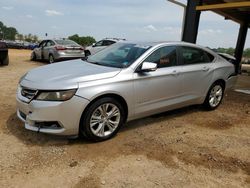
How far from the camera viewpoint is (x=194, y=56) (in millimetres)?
5863

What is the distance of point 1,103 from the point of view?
242 inches

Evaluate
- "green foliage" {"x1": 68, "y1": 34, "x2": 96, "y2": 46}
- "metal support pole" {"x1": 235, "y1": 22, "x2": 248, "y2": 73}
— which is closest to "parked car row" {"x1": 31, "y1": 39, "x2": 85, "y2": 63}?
"metal support pole" {"x1": 235, "y1": 22, "x2": 248, "y2": 73}

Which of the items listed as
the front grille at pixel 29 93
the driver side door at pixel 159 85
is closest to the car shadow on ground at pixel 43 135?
the driver side door at pixel 159 85

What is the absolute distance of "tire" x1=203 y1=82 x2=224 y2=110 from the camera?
20.5 feet

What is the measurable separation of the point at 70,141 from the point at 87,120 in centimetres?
49

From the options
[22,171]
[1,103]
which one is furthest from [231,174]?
[1,103]

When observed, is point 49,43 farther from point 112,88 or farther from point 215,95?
point 112,88

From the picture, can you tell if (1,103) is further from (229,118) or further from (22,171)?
(229,118)

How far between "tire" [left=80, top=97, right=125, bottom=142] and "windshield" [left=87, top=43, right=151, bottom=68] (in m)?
0.74

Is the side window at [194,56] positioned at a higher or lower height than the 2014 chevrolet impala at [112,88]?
higher

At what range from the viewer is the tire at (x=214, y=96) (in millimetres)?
6247

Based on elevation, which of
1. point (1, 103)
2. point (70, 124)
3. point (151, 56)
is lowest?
point (1, 103)

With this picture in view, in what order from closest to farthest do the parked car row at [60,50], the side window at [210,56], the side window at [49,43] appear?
the side window at [210,56] → the parked car row at [60,50] → the side window at [49,43]

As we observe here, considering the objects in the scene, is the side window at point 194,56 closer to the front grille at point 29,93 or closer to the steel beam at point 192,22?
the front grille at point 29,93
